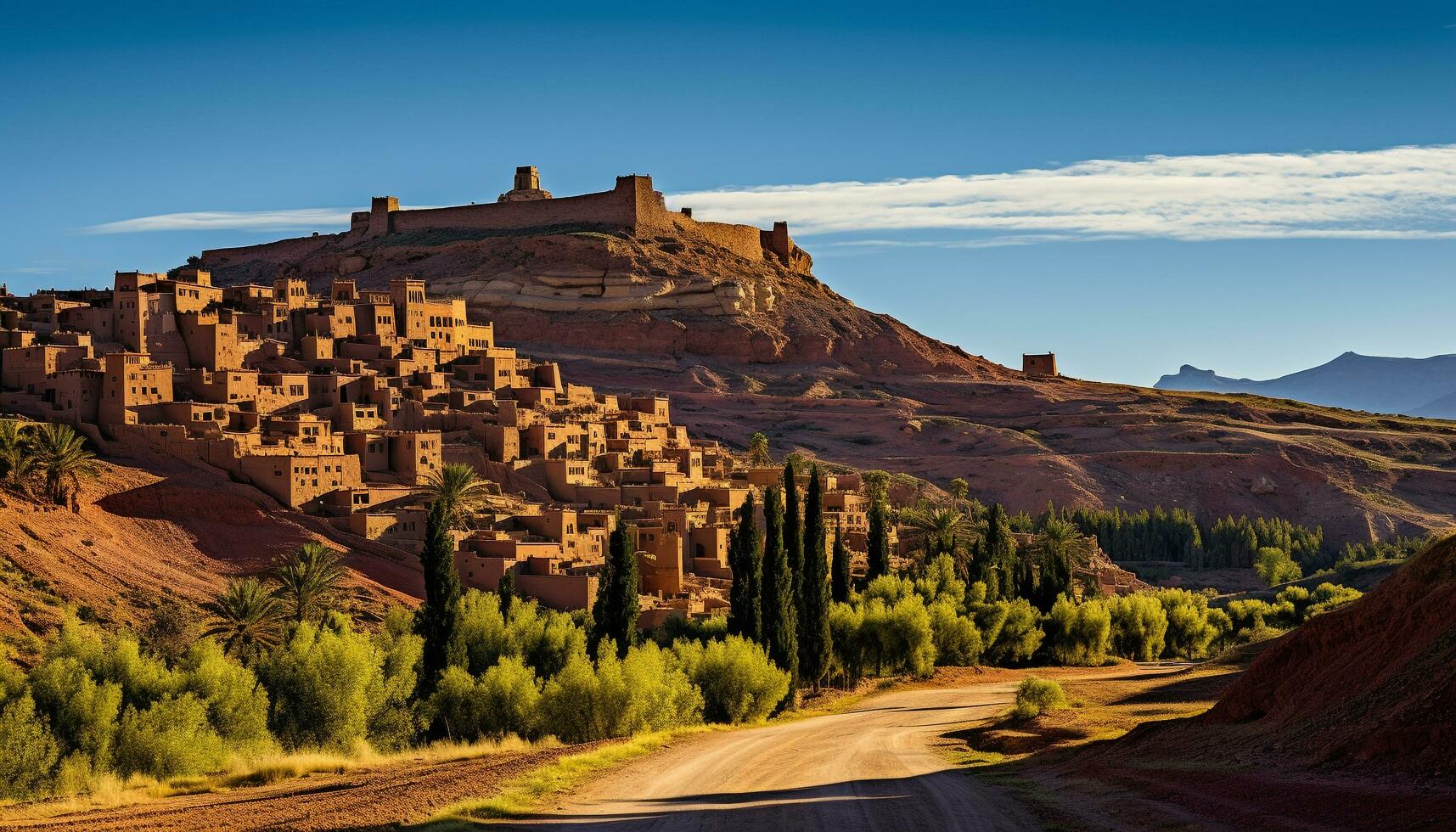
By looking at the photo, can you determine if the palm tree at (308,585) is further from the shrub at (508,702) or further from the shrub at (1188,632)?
the shrub at (1188,632)

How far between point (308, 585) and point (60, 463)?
10.3 metres

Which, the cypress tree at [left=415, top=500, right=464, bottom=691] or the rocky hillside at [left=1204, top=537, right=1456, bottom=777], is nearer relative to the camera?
the rocky hillside at [left=1204, top=537, right=1456, bottom=777]

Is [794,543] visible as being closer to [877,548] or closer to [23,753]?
[877,548]

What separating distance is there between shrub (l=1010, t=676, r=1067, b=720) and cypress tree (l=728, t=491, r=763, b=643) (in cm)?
686

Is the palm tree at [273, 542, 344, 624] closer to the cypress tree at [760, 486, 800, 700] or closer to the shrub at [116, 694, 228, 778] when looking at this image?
the shrub at [116, 694, 228, 778]

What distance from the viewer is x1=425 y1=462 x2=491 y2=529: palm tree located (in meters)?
50.7

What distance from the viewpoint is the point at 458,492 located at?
5159 centimetres

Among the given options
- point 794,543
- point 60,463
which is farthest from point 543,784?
point 60,463

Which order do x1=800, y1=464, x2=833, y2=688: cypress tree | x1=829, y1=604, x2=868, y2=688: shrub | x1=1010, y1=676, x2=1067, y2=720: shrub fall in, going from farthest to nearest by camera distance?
x1=829, y1=604, x2=868, y2=688: shrub < x1=800, y1=464, x2=833, y2=688: cypress tree < x1=1010, y1=676, x2=1067, y2=720: shrub

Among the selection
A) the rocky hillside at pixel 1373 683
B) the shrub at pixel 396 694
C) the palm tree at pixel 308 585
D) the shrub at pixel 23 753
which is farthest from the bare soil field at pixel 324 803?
the palm tree at pixel 308 585

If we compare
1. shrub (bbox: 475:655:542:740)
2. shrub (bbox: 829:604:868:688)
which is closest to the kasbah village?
shrub (bbox: 829:604:868:688)

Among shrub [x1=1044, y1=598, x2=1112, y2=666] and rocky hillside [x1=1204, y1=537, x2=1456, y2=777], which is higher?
rocky hillside [x1=1204, y1=537, x2=1456, y2=777]

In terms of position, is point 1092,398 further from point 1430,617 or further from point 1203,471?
point 1430,617

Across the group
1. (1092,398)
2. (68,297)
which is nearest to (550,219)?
(1092,398)
